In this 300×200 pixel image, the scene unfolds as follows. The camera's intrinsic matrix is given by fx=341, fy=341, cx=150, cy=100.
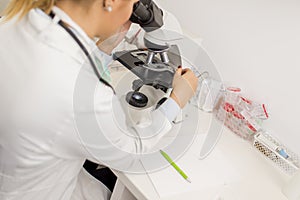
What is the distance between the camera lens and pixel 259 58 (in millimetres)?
1323

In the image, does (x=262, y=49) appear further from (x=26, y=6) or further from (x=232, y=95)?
(x=26, y=6)

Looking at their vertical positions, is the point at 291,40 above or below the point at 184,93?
above

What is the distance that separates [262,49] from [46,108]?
35.0 inches

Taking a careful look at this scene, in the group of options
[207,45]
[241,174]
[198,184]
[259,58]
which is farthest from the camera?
[207,45]

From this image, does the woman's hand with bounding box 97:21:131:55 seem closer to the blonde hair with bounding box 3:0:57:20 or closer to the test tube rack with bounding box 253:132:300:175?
the blonde hair with bounding box 3:0:57:20

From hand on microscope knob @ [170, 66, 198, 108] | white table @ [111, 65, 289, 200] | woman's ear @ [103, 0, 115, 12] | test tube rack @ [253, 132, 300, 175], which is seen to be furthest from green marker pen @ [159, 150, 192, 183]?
woman's ear @ [103, 0, 115, 12]

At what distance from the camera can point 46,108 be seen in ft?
2.43

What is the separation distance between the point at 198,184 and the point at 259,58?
1.88 feet

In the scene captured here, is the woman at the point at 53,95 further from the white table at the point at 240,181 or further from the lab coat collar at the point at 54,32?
the white table at the point at 240,181

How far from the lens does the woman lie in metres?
0.74

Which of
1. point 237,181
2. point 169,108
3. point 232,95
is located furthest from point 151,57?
point 237,181

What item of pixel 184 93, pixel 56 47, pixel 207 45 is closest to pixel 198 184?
pixel 184 93

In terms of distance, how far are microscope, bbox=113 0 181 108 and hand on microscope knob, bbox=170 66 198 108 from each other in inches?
2.9

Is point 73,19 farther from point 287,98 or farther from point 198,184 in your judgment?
point 287,98
